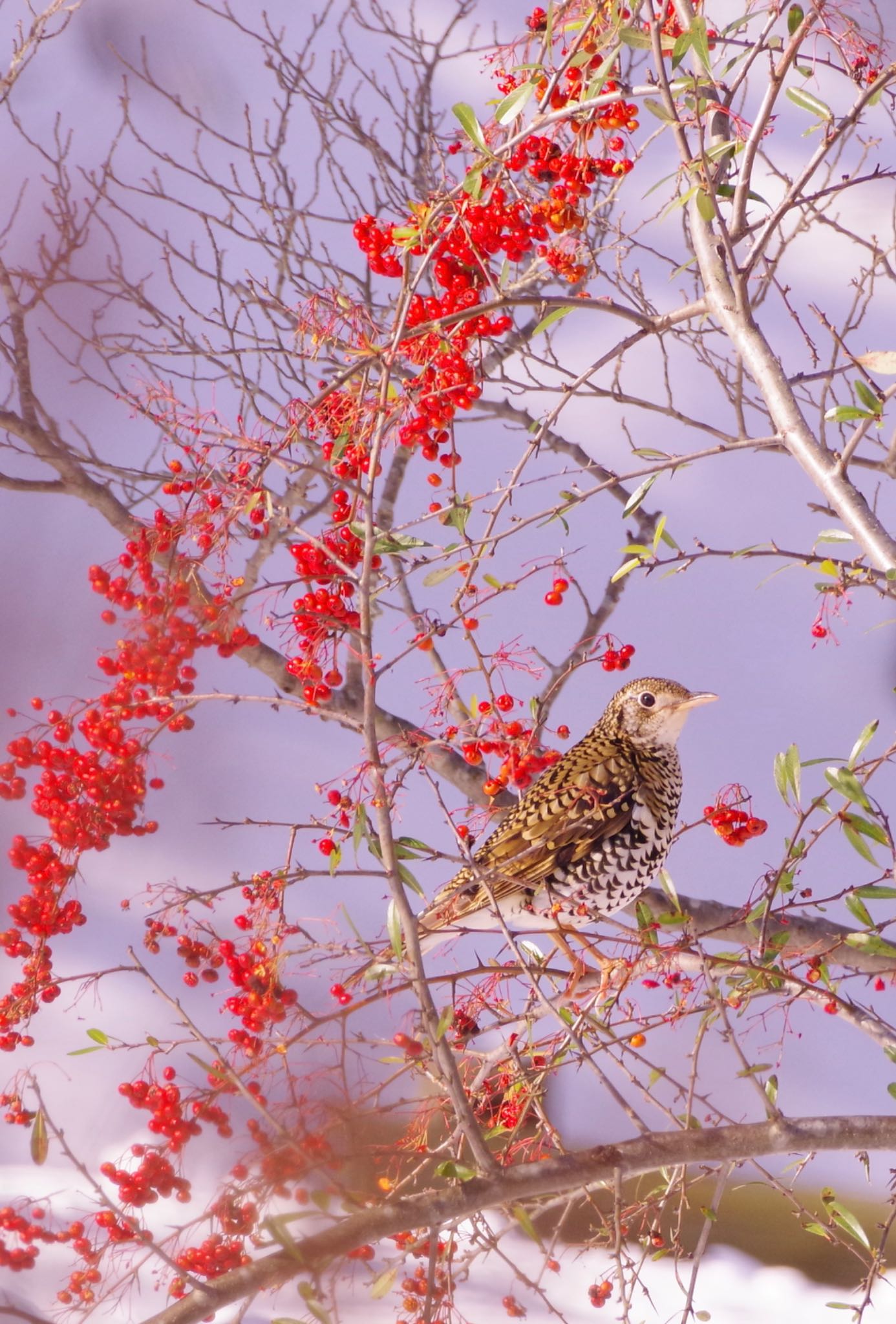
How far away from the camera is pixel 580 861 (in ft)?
2.30

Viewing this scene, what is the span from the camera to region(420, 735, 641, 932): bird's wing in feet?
2.15

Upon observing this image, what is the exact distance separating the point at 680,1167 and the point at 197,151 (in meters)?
0.80

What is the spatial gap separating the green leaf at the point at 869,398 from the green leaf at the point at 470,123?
180 mm

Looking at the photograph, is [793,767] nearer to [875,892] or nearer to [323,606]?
[875,892]

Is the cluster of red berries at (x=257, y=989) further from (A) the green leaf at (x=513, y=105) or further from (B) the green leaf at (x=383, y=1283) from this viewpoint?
(A) the green leaf at (x=513, y=105)

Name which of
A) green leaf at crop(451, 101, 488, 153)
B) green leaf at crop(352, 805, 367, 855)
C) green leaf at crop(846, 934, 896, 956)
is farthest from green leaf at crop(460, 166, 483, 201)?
green leaf at crop(846, 934, 896, 956)

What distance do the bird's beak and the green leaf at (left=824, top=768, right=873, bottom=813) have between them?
20cm

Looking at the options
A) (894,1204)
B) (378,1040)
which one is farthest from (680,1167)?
(378,1040)

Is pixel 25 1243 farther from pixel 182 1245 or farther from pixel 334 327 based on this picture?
pixel 334 327

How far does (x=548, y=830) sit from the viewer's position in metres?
0.69

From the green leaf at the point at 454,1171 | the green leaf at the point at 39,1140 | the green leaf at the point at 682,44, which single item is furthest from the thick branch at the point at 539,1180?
the green leaf at the point at 682,44

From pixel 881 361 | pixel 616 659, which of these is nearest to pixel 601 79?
pixel 881 361

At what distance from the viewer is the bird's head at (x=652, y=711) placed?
77cm

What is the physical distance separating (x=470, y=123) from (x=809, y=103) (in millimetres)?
170
